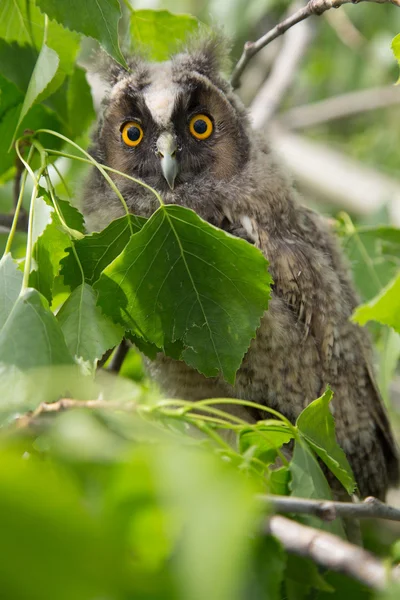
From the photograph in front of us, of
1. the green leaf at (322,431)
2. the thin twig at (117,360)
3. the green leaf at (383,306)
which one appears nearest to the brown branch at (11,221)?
the thin twig at (117,360)

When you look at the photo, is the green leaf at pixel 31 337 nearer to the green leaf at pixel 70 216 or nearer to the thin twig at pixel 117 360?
the green leaf at pixel 70 216

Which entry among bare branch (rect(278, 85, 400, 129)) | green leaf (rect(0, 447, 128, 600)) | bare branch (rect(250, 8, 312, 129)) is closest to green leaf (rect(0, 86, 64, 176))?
green leaf (rect(0, 447, 128, 600))

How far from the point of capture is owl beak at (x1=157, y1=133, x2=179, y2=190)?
2693mm

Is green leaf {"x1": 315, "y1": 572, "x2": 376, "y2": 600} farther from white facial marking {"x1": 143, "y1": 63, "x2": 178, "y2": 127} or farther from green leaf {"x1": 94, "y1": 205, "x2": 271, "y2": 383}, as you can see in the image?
white facial marking {"x1": 143, "y1": 63, "x2": 178, "y2": 127}

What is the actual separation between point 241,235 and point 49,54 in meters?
0.96

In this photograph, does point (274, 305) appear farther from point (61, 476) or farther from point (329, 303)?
point (61, 476)

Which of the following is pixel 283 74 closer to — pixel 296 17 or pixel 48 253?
pixel 296 17

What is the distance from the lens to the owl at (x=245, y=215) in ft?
8.93

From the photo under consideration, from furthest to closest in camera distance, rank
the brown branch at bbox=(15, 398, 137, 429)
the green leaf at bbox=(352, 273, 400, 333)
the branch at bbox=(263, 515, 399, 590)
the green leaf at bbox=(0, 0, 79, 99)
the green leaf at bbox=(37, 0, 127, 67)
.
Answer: the green leaf at bbox=(0, 0, 79, 99) → the green leaf at bbox=(37, 0, 127, 67) → the green leaf at bbox=(352, 273, 400, 333) → the brown branch at bbox=(15, 398, 137, 429) → the branch at bbox=(263, 515, 399, 590)

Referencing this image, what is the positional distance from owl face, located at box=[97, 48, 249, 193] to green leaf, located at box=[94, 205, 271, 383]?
81 cm

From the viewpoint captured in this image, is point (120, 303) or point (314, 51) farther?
point (314, 51)

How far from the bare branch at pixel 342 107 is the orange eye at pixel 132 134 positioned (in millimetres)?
3541

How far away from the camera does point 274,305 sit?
2.65 metres

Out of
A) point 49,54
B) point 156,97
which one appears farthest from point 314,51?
point 49,54
